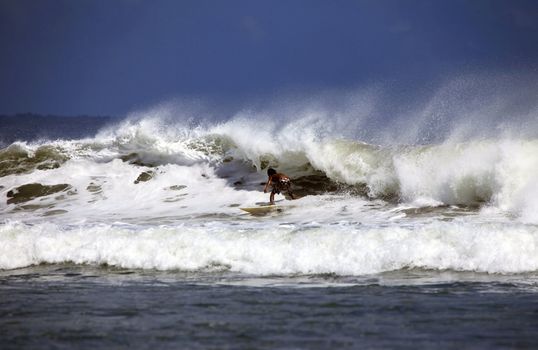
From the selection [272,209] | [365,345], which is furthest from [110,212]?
[365,345]

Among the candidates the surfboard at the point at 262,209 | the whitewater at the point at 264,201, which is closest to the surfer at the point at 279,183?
the whitewater at the point at 264,201

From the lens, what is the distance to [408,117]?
21000 millimetres

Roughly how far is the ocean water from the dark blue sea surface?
0.03 m

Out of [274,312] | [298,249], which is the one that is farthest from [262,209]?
[274,312]

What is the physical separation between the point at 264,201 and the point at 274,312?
9.66m

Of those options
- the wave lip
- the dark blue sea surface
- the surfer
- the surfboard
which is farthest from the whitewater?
the dark blue sea surface

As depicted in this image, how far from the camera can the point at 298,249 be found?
10719 millimetres

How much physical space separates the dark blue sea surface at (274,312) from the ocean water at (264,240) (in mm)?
28

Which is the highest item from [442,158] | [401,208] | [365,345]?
[442,158]

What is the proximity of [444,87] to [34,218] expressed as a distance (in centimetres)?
1286

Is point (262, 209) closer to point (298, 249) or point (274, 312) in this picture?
point (298, 249)

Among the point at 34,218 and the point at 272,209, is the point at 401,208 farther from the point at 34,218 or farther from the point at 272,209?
the point at 34,218

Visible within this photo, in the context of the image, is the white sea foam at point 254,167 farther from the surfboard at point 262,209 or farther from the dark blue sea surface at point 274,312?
the dark blue sea surface at point 274,312

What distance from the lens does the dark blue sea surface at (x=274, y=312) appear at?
19.6 feet
